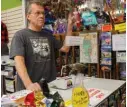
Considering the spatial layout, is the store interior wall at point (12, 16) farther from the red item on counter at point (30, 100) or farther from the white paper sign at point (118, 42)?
the red item on counter at point (30, 100)

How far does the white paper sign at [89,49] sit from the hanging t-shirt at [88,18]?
0.44 feet

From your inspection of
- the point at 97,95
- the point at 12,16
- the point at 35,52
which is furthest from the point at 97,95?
the point at 12,16

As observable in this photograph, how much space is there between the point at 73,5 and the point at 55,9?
1.10 ft

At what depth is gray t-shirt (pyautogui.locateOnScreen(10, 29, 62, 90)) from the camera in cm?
184

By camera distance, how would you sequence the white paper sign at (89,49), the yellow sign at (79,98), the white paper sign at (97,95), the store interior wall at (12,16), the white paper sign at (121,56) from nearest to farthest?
the yellow sign at (79,98), the white paper sign at (97,95), the white paper sign at (121,56), the white paper sign at (89,49), the store interior wall at (12,16)

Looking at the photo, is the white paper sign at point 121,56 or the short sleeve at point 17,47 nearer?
the short sleeve at point 17,47

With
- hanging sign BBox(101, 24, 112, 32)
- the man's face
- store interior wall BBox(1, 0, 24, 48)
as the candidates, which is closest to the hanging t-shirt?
hanging sign BBox(101, 24, 112, 32)

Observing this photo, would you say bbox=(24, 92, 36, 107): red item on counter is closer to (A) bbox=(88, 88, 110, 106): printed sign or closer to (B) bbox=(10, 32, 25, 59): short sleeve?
(A) bbox=(88, 88, 110, 106): printed sign

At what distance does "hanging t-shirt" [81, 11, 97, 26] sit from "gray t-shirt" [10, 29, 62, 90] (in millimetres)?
683

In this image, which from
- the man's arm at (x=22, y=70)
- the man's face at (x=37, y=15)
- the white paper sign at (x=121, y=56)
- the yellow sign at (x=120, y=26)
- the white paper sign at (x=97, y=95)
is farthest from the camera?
the white paper sign at (x=121, y=56)

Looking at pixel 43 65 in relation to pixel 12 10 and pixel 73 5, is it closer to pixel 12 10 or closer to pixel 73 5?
pixel 73 5

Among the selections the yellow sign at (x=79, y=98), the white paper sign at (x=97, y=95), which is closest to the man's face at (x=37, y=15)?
the white paper sign at (x=97, y=95)

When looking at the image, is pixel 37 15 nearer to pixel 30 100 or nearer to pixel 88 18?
pixel 88 18

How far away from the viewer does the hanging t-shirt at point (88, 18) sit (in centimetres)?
251
